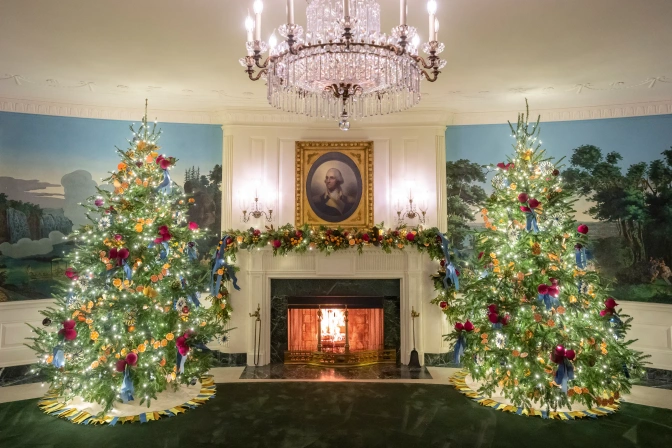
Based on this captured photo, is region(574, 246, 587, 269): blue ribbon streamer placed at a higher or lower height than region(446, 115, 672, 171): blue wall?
lower

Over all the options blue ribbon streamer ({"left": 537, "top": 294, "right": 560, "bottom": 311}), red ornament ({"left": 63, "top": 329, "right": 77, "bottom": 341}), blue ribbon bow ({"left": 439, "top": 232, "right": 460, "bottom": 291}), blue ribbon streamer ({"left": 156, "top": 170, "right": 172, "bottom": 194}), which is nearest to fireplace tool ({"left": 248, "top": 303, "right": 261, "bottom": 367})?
blue ribbon streamer ({"left": 156, "top": 170, "right": 172, "bottom": 194})

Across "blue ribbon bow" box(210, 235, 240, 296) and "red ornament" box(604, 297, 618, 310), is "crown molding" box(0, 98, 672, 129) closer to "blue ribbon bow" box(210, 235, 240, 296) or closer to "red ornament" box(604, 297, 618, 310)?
"blue ribbon bow" box(210, 235, 240, 296)

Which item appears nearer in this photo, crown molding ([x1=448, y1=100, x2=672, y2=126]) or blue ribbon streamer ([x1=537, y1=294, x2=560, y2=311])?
blue ribbon streamer ([x1=537, y1=294, x2=560, y2=311])

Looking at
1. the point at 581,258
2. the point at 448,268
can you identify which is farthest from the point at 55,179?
the point at 581,258

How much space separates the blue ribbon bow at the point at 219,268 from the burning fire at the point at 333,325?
56.9 inches

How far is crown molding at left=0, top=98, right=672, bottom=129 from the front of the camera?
258 inches

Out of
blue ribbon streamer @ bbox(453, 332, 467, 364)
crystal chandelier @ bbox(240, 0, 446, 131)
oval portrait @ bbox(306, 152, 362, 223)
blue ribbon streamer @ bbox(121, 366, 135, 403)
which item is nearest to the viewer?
crystal chandelier @ bbox(240, 0, 446, 131)

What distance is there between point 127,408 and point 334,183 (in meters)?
4.02

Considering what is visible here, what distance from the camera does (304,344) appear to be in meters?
6.74

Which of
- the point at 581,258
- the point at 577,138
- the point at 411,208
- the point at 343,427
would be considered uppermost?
the point at 577,138

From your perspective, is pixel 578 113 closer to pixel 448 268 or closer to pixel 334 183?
pixel 448 268

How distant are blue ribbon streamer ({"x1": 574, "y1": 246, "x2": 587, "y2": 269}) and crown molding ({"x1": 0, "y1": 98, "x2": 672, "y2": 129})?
8.81ft

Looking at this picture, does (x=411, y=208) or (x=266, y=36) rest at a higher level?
(x=266, y=36)

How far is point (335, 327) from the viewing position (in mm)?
6773
